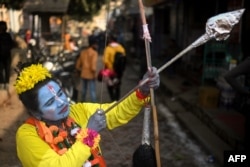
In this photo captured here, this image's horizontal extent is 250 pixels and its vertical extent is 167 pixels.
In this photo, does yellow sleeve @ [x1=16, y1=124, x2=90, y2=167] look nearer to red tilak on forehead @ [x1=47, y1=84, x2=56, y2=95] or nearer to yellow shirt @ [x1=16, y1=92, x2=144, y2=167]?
yellow shirt @ [x1=16, y1=92, x2=144, y2=167]

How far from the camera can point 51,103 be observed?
2303 mm

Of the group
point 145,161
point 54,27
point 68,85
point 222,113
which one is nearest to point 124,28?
point 54,27

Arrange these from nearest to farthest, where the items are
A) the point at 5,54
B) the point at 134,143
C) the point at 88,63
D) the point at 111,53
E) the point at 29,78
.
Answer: the point at 29,78, the point at 134,143, the point at 5,54, the point at 111,53, the point at 88,63

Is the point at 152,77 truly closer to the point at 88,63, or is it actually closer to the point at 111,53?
the point at 111,53

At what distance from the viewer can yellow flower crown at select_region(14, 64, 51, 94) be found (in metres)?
2.27

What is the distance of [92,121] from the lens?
2.18 meters

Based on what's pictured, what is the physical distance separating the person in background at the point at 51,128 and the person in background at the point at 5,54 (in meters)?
3.70

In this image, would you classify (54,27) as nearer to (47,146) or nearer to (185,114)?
(185,114)

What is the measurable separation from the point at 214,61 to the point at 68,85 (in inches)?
138

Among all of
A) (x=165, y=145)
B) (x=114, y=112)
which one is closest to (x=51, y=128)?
(x=114, y=112)

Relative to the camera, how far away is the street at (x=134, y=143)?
5508mm

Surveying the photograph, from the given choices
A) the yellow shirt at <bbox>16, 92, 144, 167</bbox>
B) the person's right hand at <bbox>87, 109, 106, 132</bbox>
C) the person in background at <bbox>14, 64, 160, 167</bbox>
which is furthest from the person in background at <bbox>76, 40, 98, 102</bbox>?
the person's right hand at <bbox>87, 109, 106, 132</bbox>

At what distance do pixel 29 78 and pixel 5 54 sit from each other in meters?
5.77

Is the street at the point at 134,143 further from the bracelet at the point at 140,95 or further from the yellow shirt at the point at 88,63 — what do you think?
the bracelet at the point at 140,95
